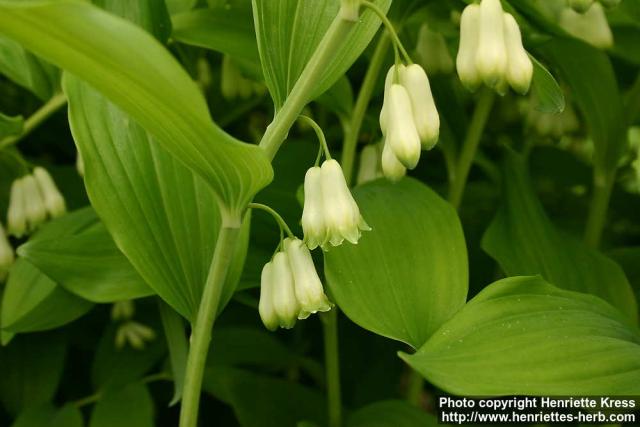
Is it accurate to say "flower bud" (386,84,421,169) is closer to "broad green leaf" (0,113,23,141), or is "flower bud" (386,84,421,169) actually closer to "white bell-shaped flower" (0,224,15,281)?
"broad green leaf" (0,113,23,141)

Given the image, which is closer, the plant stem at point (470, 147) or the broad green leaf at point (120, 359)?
the plant stem at point (470, 147)

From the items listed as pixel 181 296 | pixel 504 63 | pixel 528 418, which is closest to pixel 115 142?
pixel 181 296

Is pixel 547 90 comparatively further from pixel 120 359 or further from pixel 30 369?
pixel 30 369

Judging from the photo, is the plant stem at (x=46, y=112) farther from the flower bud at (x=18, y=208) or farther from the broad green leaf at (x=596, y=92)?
the broad green leaf at (x=596, y=92)

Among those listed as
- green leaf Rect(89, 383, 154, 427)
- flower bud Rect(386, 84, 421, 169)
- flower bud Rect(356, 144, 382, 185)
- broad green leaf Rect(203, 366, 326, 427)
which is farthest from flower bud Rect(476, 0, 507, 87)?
green leaf Rect(89, 383, 154, 427)

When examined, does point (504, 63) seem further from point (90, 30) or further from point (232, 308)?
point (232, 308)

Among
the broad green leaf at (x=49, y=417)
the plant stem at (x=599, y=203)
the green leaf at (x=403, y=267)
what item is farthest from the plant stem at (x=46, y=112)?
the plant stem at (x=599, y=203)
